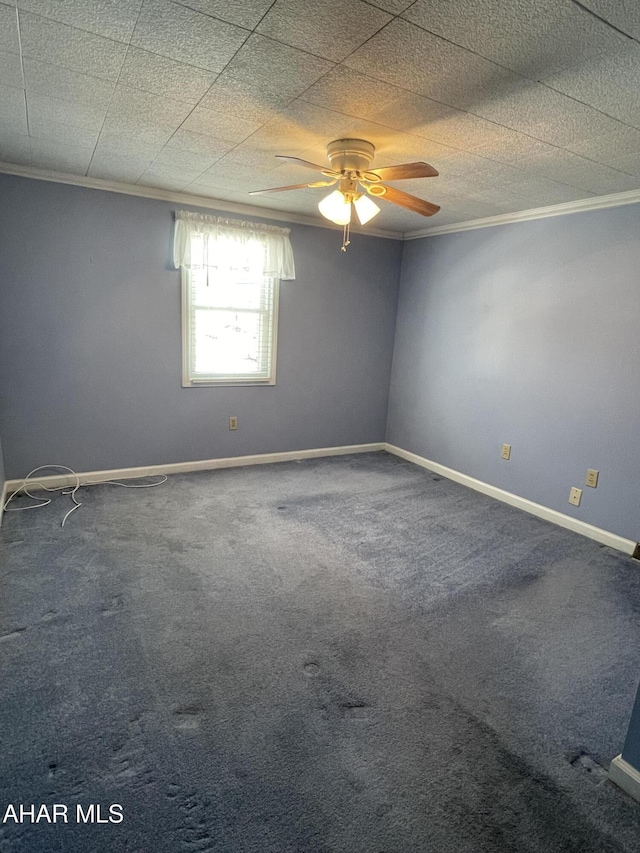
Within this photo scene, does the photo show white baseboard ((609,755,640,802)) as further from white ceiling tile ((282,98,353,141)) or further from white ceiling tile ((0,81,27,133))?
white ceiling tile ((0,81,27,133))

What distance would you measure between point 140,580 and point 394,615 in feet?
4.42

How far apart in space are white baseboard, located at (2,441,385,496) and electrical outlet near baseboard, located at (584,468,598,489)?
2.26 m

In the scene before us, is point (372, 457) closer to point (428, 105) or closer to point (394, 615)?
point (394, 615)

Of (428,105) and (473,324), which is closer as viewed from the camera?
(428,105)

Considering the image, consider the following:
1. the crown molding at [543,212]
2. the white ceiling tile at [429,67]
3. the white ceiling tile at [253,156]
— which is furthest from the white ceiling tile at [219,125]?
the crown molding at [543,212]

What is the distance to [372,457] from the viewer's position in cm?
488

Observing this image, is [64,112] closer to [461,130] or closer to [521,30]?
[461,130]

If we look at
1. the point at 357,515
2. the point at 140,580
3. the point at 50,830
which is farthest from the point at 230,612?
the point at 357,515

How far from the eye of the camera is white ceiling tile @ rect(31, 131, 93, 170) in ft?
8.65

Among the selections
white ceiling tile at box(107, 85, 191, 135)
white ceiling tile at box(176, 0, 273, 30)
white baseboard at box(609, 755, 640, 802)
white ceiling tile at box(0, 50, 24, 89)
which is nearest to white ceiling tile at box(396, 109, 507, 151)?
white ceiling tile at box(176, 0, 273, 30)

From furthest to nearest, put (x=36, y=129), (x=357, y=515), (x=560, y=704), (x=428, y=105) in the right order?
(x=357, y=515) < (x=36, y=129) < (x=428, y=105) < (x=560, y=704)

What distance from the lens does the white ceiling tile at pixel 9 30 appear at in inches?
56.3

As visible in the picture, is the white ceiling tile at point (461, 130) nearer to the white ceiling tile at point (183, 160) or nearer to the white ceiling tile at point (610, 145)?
the white ceiling tile at point (610, 145)

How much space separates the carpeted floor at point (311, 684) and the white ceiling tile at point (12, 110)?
2306mm
